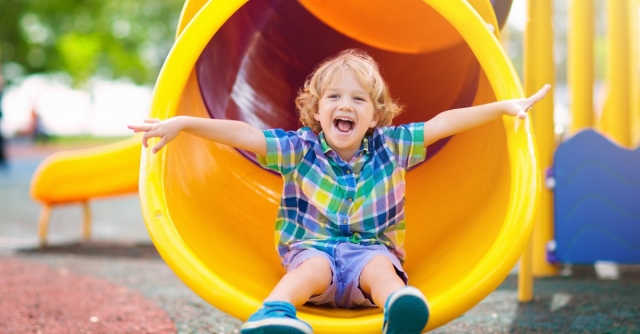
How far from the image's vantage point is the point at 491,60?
2.12 metres

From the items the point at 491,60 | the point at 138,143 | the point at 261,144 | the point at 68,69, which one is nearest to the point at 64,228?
the point at 138,143

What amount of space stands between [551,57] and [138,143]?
2.89 meters

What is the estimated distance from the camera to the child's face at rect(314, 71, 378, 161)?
2.17m

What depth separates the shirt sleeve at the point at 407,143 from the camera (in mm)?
2219

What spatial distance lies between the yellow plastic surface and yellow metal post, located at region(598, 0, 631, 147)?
3.20 metres

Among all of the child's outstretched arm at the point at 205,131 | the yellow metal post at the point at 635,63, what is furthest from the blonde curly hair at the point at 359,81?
the yellow metal post at the point at 635,63

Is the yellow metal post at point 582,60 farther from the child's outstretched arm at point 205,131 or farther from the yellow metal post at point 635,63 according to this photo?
the child's outstretched arm at point 205,131

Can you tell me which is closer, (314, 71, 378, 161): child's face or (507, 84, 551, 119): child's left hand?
(507, 84, 551, 119): child's left hand

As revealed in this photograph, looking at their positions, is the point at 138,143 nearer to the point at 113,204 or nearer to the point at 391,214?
the point at 391,214

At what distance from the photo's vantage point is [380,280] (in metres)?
1.91

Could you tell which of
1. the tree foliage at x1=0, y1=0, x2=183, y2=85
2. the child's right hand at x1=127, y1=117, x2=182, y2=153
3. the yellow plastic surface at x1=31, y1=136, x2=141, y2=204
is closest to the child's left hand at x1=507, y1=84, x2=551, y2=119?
the child's right hand at x1=127, y1=117, x2=182, y2=153

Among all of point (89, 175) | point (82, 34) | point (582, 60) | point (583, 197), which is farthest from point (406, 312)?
point (82, 34)

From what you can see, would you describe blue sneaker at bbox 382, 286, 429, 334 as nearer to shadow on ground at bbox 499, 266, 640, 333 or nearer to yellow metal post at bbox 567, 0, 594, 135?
shadow on ground at bbox 499, 266, 640, 333

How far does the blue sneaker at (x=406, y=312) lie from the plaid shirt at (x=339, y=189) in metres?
0.48
